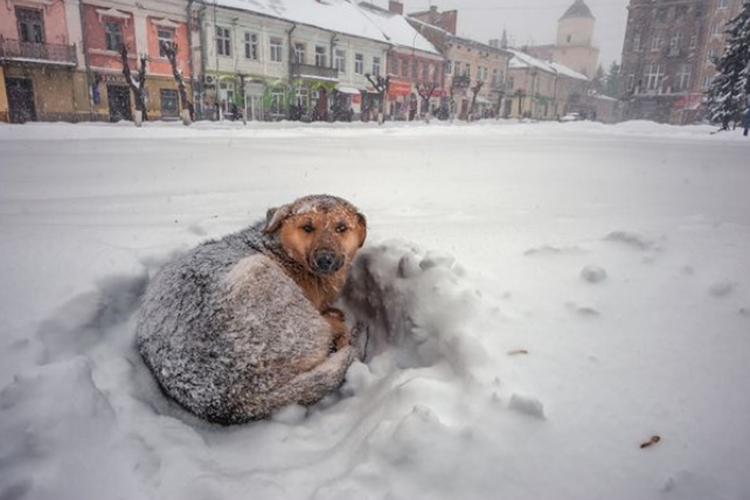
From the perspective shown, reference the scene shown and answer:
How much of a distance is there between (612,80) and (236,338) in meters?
116

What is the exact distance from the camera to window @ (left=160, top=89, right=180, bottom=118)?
28.3 metres

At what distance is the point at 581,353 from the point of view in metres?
1.97

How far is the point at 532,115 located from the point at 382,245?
6685 centimetres

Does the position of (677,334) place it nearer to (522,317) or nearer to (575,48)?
(522,317)

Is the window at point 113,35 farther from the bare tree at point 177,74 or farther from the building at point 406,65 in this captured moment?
the building at point 406,65

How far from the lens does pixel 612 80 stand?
96125 mm

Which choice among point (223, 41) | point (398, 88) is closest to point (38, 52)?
point (223, 41)

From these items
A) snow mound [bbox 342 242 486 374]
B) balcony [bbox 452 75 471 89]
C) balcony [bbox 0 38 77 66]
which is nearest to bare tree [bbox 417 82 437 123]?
balcony [bbox 452 75 471 89]

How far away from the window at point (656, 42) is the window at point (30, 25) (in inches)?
2368

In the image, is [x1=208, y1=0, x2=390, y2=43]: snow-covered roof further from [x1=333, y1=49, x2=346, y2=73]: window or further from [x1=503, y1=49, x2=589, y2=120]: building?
[x1=503, y1=49, x2=589, y2=120]: building

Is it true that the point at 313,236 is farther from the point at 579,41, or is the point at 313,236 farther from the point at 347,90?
the point at 579,41

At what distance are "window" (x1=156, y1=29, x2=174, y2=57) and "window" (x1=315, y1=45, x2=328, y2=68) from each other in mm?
12073

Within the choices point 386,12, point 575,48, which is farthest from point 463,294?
point 575,48

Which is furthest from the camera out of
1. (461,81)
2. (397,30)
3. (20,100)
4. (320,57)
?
(461,81)
